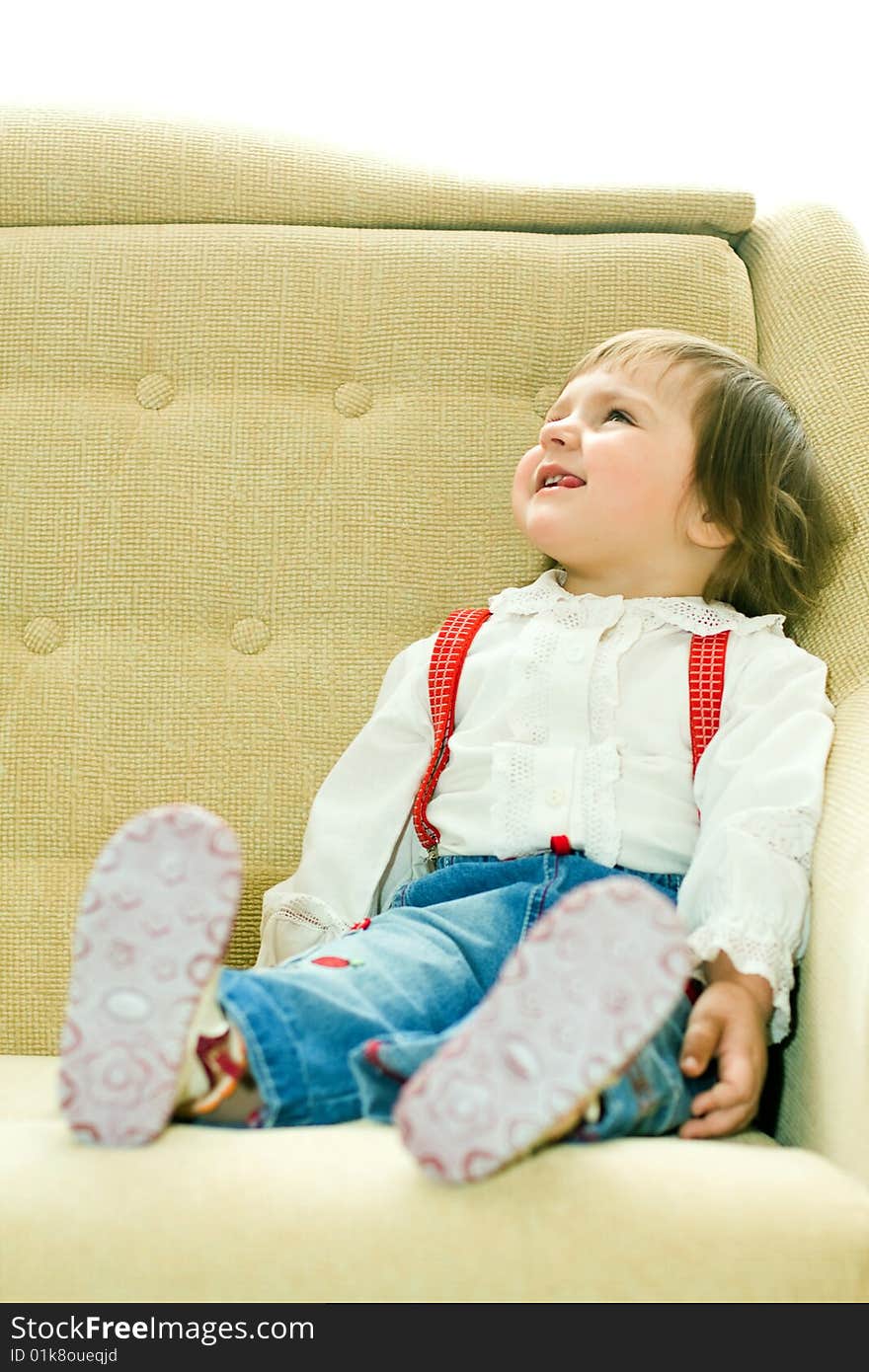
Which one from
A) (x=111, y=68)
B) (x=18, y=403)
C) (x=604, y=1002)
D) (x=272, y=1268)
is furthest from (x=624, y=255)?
(x=272, y=1268)

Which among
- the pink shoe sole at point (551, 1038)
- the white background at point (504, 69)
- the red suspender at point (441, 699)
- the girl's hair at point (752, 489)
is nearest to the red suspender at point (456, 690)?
the red suspender at point (441, 699)

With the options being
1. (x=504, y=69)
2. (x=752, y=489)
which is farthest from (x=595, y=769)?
(x=504, y=69)

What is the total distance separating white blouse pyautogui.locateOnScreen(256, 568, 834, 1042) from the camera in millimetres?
1052

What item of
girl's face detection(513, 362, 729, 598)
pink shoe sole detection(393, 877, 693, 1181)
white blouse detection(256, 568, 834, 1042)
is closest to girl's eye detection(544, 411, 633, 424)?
girl's face detection(513, 362, 729, 598)

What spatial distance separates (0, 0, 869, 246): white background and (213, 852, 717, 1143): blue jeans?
1101 millimetres

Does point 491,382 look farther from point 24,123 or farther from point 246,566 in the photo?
point 24,123

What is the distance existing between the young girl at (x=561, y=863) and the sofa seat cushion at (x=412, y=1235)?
0.11 ft

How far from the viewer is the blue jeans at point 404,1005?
0.85 meters

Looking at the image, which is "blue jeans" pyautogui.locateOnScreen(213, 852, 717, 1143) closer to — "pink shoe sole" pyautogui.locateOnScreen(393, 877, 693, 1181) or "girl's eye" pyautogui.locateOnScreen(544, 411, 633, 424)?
"pink shoe sole" pyautogui.locateOnScreen(393, 877, 693, 1181)

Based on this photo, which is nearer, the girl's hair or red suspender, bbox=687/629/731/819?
red suspender, bbox=687/629/731/819

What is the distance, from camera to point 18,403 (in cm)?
145

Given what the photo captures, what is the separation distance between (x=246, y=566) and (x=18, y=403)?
1.00 feet

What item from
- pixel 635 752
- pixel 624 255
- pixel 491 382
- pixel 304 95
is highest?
pixel 304 95

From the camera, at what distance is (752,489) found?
1.29 m
